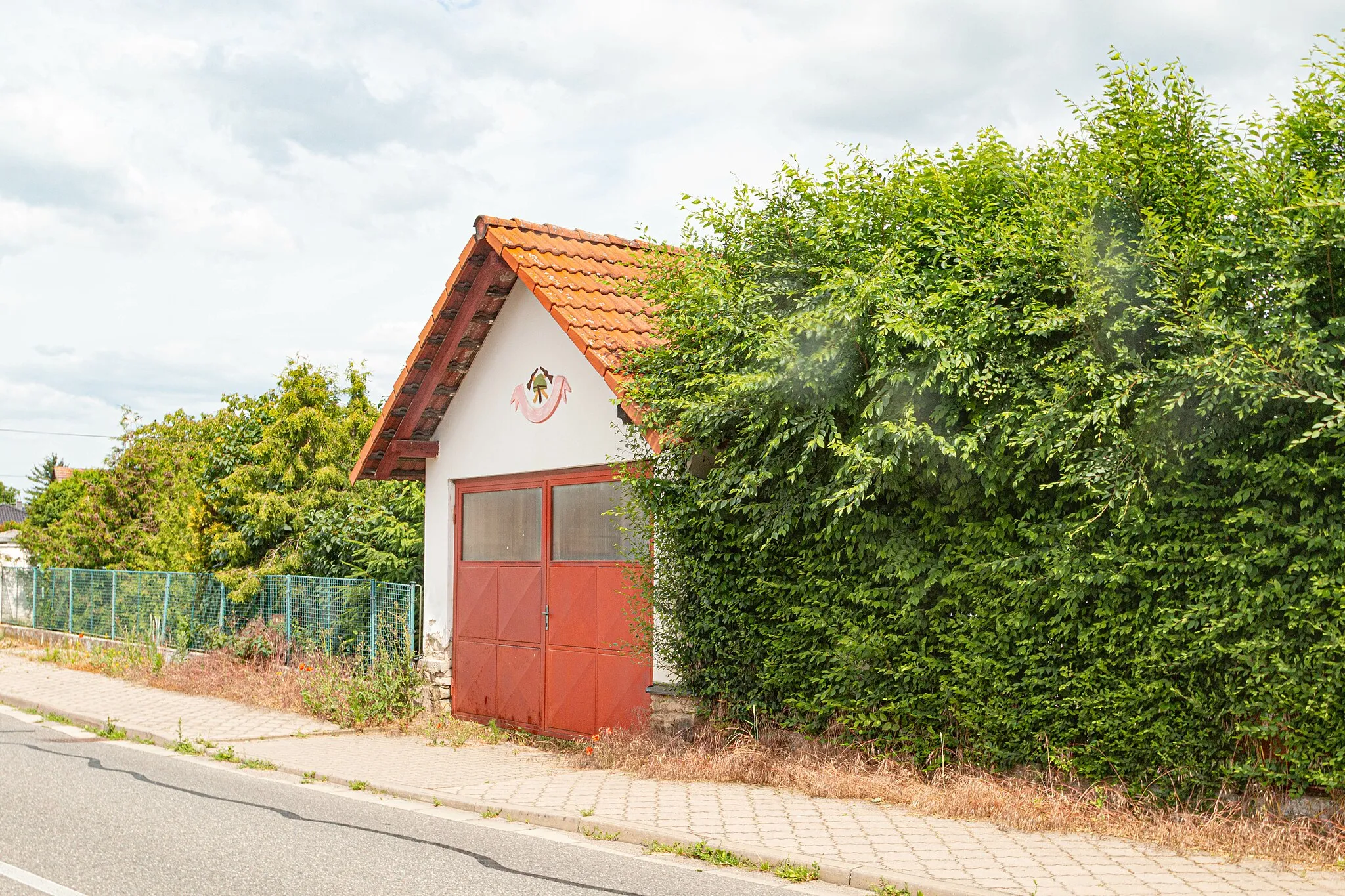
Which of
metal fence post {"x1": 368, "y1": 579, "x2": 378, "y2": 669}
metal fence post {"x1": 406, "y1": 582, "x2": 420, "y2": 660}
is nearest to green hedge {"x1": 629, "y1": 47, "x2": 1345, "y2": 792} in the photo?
metal fence post {"x1": 406, "y1": 582, "x2": 420, "y2": 660}

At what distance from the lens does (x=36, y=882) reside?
6418mm

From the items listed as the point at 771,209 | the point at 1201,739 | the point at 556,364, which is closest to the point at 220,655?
Result: the point at 556,364

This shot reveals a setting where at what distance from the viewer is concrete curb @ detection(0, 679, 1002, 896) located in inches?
247

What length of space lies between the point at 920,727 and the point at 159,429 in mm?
24977

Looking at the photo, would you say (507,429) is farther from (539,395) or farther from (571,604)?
(571,604)

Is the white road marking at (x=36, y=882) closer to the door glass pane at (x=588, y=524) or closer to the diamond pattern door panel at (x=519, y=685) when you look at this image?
the door glass pane at (x=588, y=524)

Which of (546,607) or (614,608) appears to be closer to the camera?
(614,608)

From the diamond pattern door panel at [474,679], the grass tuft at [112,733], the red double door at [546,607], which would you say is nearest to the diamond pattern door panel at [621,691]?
the red double door at [546,607]

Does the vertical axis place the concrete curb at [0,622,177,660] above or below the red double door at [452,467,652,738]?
below

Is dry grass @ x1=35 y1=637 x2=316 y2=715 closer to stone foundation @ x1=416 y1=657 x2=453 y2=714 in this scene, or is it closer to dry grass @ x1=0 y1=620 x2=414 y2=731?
dry grass @ x1=0 y1=620 x2=414 y2=731

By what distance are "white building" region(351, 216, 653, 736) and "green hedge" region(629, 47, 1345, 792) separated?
1.78m

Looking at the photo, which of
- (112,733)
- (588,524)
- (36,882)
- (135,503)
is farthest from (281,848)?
(135,503)

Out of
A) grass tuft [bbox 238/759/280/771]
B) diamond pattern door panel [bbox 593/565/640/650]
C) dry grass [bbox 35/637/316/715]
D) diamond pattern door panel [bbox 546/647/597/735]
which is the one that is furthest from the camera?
dry grass [bbox 35/637/316/715]

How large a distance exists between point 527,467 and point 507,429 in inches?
23.4
